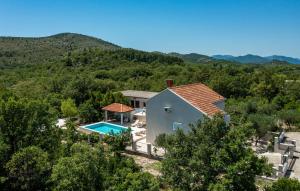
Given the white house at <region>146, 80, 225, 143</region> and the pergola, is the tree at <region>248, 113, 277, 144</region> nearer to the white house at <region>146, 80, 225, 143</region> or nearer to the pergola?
the white house at <region>146, 80, 225, 143</region>

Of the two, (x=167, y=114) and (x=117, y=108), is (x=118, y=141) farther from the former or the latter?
(x=117, y=108)

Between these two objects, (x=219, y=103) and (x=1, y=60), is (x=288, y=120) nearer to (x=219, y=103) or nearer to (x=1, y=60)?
(x=219, y=103)

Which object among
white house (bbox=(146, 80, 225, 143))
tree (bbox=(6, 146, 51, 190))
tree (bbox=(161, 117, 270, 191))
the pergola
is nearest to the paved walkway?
white house (bbox=(146, 80, 225, 143))

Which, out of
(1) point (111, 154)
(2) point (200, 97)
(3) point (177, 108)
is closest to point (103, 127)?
(1) point (111, 154)

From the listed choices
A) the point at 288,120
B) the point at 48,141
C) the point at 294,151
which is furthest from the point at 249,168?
the point at 288,120

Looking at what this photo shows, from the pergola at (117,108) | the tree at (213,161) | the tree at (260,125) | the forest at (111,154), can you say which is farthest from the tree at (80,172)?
the pergola at (117,108)
